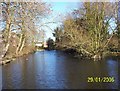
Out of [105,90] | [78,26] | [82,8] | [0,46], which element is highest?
[82,8]

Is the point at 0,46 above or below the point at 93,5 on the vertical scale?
below

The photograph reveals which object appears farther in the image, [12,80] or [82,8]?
[82,8]

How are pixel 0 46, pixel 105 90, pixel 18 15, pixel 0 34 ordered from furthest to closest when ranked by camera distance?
1. pixel 0 46
2. pixel 0 34
3. pixel 18 15
4. pixel 105 90

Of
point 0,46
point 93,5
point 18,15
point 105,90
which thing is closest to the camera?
point 105,90

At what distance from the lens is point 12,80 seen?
1131 centimetres

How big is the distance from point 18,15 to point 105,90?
7.92 m

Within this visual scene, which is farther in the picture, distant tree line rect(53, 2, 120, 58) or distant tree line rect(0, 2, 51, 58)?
distant tree line rect(53, 2, 120, 58)

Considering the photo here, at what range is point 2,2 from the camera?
15.6 meters

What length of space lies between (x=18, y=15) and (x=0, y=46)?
10.9 feet

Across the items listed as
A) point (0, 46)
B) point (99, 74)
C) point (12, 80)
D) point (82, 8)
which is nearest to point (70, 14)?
point (82, 8)

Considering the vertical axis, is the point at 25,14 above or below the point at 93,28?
above

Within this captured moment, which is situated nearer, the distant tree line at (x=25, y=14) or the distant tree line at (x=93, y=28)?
the distant tree line at (x=25, y=14)

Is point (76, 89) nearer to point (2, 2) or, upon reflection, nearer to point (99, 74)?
point (99, 74)

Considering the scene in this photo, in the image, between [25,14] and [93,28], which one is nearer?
[25,14]
